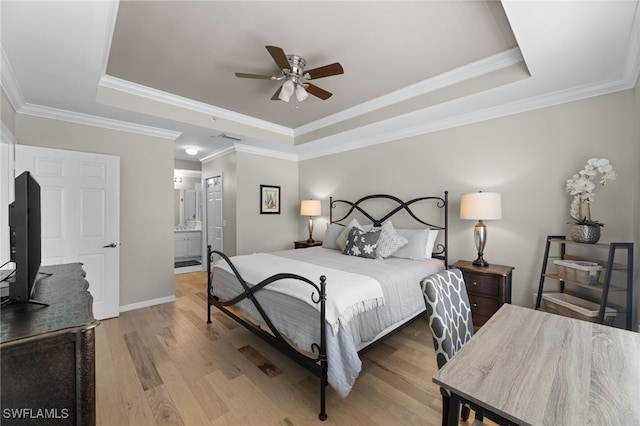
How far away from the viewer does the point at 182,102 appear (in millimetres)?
3512

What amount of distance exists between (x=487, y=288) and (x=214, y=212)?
16.7ft

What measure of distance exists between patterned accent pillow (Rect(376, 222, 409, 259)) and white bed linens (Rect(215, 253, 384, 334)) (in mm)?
919

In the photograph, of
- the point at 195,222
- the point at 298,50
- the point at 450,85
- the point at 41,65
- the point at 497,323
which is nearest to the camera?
the point at 497,323

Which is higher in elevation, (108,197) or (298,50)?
(298,50)

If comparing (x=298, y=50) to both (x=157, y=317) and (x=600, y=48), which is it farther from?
(x=157, y=317)

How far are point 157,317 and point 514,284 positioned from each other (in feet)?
14.3

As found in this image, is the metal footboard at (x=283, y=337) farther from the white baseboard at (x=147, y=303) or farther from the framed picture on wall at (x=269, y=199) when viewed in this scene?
the framed picture on wall at (x=269, y=199)

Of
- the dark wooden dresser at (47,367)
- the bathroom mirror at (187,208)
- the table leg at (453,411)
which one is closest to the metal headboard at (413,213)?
Result: the table leg at (453,411)

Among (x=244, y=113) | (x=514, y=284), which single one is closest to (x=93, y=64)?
(x=244, y=113)

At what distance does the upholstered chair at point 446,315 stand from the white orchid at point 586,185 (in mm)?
1762

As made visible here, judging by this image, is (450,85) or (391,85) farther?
(391,85)

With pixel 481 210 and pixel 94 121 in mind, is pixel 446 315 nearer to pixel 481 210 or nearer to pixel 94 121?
pixel 481 210

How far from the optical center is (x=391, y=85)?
3.15 metres

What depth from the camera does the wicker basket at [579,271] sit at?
2273 mm
